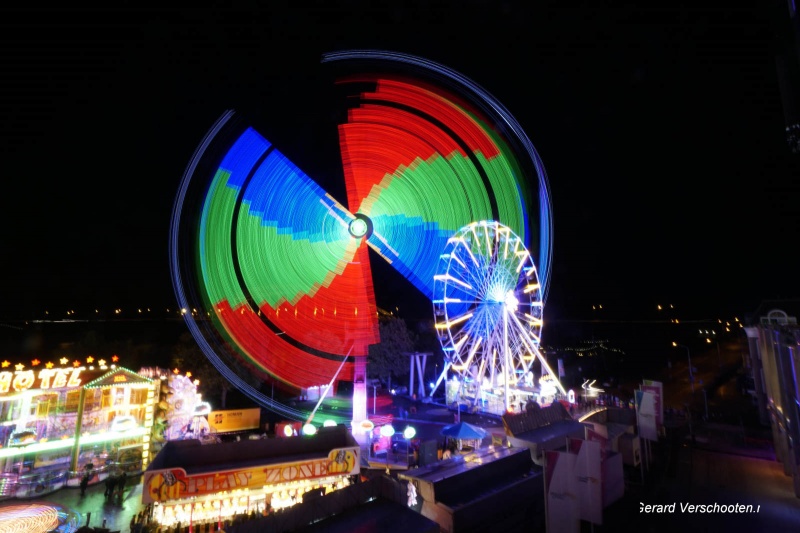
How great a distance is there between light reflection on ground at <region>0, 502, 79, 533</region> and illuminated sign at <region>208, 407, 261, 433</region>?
560 centimetres

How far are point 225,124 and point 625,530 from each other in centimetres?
1714

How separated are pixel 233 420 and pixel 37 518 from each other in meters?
7.20

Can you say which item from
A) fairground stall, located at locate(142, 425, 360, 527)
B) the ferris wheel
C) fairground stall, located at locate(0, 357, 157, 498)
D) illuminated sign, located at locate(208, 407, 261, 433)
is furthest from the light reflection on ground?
the ferris wheel

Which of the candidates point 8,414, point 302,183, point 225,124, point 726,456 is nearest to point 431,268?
point 302,183

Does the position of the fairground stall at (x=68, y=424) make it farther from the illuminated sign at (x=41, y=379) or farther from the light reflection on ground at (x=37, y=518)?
the light reflection on ground at (x=37, y=518)

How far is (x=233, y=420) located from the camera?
16.0 meters

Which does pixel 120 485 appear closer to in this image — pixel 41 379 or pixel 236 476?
pixel 41 379

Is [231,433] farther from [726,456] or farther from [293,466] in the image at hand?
[726,456]

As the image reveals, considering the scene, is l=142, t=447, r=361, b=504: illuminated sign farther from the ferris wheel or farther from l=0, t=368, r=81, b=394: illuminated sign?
the ferris wheel

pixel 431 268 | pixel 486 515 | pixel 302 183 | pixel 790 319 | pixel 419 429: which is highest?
pixel 302 183

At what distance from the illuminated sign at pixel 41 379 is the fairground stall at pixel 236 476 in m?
8.32

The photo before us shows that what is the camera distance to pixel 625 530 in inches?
310

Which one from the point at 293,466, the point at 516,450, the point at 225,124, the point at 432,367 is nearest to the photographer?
the point at 293,466

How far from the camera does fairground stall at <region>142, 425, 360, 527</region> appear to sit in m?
7.14
